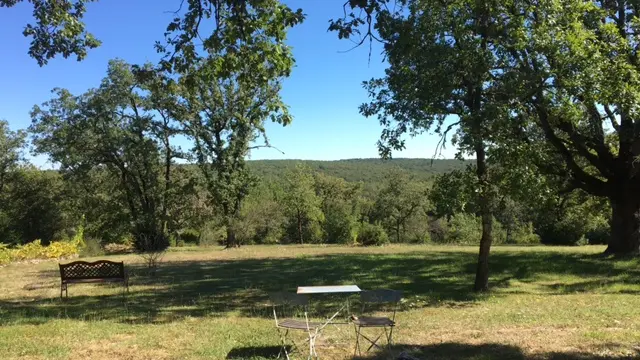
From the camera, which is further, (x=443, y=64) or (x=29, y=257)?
(x=29, y=257)

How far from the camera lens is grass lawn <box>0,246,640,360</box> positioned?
239 inches

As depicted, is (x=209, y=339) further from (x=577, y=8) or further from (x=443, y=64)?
(x=577, y=8)

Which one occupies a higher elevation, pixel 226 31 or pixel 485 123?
pixel 226 31

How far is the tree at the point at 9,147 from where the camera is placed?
35500 mm

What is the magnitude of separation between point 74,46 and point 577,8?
Answer: 1143cm

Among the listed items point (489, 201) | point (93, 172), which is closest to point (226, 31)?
point (489, 201)

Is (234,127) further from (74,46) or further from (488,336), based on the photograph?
(488,336)

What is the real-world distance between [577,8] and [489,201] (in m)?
5.57

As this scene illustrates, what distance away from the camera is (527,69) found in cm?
1137

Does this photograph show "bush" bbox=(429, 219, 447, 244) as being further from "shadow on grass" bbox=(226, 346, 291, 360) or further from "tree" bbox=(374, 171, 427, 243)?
"shadow on grass" bbox=(226, 346, 291, 360)

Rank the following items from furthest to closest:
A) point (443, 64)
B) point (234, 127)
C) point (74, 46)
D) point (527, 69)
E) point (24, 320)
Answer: point (234, 127) → point (527, 69) → point (443, 64) → point (24, 320) → point (74, 46)

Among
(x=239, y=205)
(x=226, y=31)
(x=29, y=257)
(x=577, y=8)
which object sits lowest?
(x=29, y=257)

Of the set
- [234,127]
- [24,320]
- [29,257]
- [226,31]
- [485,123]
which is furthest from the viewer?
[234,127]

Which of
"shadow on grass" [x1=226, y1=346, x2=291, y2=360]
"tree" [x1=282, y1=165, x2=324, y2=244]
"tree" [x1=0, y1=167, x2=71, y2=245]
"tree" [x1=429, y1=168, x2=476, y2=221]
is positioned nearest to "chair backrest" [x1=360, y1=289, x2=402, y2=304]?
"shadow on grass" [x1=226, y1=346, x2=291, y2=360]
